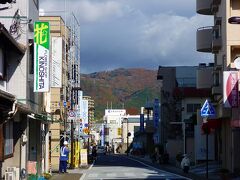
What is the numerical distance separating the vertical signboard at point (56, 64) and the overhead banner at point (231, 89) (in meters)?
10.2

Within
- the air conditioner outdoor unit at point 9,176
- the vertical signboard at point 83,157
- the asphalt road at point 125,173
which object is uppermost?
the air conditioner outdoor unit at point 9,176

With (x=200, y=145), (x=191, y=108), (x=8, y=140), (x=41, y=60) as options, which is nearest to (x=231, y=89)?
(x=41, y=60)

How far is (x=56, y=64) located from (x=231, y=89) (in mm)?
10887

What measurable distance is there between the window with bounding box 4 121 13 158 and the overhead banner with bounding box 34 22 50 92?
3.03 meters

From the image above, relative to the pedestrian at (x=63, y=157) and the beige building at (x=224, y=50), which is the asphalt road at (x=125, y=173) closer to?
the pedestrian at (x=63, y=157)

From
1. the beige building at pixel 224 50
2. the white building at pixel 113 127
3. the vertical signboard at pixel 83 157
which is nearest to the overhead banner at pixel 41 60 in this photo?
the beige building at pixel 224 50

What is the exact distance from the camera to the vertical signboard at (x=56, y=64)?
37531 millimetres

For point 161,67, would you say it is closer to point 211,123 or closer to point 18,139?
point 211,123

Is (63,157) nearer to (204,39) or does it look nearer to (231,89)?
(231,89)

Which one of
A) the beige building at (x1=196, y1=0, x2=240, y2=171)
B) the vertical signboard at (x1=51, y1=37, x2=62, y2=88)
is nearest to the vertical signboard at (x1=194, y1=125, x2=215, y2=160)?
the beige building at (x1=196, y1=0, x2=240, y2=171)

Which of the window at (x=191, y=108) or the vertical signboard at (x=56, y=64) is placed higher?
the vertical signboard at (x=56, y=64)

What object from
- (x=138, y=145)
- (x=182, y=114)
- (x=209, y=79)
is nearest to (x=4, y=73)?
(x=209, y=79)

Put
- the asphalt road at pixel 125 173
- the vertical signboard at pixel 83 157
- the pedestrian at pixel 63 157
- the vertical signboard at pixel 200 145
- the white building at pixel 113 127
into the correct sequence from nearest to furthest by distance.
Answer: the asphalt road at pixel 125 173, the pedestrian at pixel 63 157, the vertical signboard at pixel 83 157, the vertical signboard at pixel 200 145, the white building at pixel 113 127

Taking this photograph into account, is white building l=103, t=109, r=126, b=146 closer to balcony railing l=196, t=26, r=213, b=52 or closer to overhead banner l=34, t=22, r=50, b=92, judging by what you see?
balcony railing l=196, t=26, r=213, b=52
